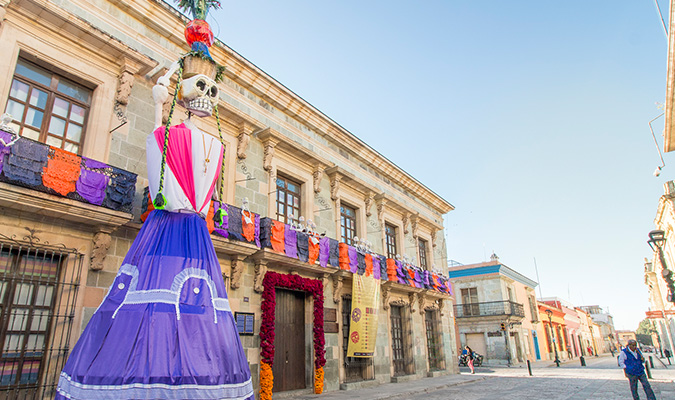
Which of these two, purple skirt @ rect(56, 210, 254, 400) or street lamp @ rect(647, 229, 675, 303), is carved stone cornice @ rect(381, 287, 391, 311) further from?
purple skirt @ rect(56, 210, 254, 400)

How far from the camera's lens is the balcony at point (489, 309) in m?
28.1

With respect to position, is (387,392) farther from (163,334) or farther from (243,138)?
(163,334)

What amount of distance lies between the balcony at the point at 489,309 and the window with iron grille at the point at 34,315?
25.8 metres

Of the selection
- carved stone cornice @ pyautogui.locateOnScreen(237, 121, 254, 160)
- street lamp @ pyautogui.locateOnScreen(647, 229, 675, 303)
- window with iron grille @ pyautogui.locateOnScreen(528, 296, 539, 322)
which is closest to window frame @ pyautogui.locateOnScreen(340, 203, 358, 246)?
carved stone cornice @ pyautogui.locateOnScreen(237, 121, 254, 160)

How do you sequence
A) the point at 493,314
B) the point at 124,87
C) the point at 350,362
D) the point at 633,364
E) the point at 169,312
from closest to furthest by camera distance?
the point at 169,312 < the point at 124,87 < the point at 633,364 < the point at 350,362 < the point at 493,314

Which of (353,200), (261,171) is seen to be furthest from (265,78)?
(353,200)

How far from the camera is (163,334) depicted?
12.6ft

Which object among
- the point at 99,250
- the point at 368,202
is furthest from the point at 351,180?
the point at 99,250

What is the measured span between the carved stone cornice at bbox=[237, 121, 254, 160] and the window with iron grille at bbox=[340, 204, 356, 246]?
4674mm

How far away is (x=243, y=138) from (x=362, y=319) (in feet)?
20.6

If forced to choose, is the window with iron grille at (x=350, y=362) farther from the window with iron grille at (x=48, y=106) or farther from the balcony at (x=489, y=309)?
the balcony at (x=489, y=309)

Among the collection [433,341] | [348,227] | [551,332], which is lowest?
[433,341]

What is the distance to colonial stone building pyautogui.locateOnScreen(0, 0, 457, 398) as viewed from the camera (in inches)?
254

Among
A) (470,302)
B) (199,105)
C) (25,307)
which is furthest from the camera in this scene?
(470,302)
